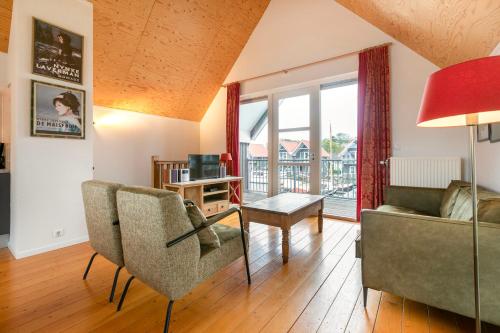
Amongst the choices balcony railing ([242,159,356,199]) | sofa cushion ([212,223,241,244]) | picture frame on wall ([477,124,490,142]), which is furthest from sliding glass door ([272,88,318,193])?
sofa cushion ([212,223,241,244])

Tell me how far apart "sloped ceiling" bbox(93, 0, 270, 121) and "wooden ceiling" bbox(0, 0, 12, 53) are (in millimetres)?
835

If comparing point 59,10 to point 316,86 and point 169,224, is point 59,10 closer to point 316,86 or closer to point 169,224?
point 169,224

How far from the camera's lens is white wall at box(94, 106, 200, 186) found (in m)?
4.13

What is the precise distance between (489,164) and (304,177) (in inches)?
102

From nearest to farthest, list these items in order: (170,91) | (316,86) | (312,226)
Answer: (312,226) → (316,86) → (170,91)

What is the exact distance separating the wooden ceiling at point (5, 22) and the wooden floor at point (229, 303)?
258cm

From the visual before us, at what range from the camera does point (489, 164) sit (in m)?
2.24

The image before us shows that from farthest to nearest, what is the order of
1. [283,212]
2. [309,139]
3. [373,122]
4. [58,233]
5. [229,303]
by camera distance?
[309,139]
[373,122]
[58,233]
[283,212]
[229,303]

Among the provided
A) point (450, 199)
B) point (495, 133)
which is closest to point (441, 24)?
point (495, 133)

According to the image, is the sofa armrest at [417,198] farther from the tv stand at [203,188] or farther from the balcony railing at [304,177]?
the tv stand at [203,188]

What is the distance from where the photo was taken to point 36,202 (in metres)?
2.57

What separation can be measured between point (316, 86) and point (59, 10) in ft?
12.2

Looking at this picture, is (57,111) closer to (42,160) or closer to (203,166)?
(42,160)

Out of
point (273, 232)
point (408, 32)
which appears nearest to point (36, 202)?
point (273, 232)
